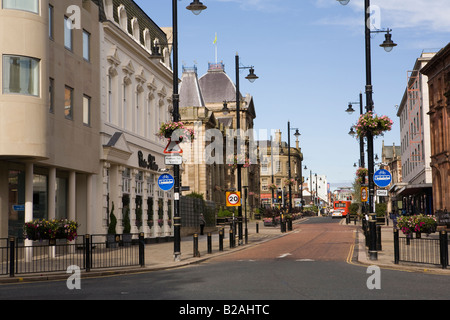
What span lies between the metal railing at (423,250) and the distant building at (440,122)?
28839 mm

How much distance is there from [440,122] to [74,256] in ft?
128

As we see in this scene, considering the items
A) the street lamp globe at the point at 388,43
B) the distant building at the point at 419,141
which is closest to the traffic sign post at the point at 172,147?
the street lamp globe at the point at 388,43

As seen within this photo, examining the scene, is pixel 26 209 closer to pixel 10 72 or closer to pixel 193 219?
pixel 10 72

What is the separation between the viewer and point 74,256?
18625mm

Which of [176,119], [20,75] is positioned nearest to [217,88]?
[176,119]

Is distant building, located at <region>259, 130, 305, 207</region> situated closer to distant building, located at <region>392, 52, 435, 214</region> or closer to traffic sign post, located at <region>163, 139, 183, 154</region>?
distant building, located at <region>392, 52, 435, 214</region>

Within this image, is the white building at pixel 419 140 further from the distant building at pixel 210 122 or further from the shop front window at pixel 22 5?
the shop front window at pixel 22 5

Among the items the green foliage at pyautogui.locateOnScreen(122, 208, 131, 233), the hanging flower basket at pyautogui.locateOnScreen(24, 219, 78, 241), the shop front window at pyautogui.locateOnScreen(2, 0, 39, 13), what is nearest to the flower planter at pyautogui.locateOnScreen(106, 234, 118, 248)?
the hanging flower basket at pyautogui.locateOnScreen(24, 219, 78, 241)

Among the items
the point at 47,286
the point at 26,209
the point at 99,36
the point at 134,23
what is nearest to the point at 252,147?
the point at 134,23

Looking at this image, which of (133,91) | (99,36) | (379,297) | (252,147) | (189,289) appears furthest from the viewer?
(252,147)

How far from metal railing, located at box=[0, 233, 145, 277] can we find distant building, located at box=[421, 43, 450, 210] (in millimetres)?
32907

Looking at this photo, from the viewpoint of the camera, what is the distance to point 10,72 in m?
22.2

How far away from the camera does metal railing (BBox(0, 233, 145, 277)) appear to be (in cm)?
1800
